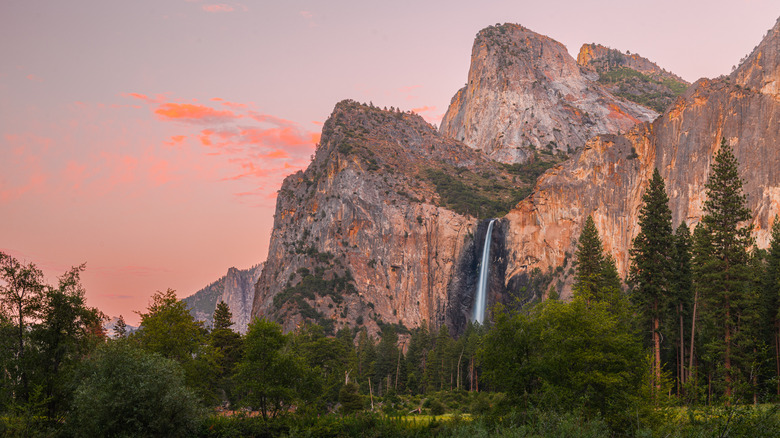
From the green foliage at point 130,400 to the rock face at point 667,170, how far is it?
249 ft

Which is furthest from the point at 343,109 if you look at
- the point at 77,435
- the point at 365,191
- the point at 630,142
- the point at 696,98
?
the point at 77,435

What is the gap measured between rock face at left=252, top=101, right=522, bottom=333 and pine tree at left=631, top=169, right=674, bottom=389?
86.7m

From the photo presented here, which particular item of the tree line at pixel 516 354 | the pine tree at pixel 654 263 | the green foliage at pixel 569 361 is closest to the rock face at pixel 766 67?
the tree line at pixel 516 354

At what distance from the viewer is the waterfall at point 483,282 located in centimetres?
13625

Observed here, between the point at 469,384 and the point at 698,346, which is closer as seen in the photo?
the point at 698,346

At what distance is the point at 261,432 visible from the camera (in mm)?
35156

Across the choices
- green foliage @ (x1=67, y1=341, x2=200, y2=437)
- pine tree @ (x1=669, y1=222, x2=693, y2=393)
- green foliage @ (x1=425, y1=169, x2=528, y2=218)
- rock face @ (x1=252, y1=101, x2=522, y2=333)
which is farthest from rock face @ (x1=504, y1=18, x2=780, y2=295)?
green foliage @ (x1=67, y1=341, x2=200, y2=437)

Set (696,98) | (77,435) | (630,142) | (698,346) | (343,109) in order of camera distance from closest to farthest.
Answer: (77,435) < (698,346) < (696,98) < (630,142) < (343,109)

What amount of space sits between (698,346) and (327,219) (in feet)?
390

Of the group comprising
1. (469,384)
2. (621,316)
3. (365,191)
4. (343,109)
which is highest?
(343,109)

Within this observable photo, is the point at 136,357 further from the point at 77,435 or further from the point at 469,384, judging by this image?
the point at 469,384

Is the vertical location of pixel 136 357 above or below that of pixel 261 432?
above

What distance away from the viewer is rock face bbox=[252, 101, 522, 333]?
141875 millimetres

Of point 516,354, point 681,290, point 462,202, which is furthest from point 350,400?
point 462,202
